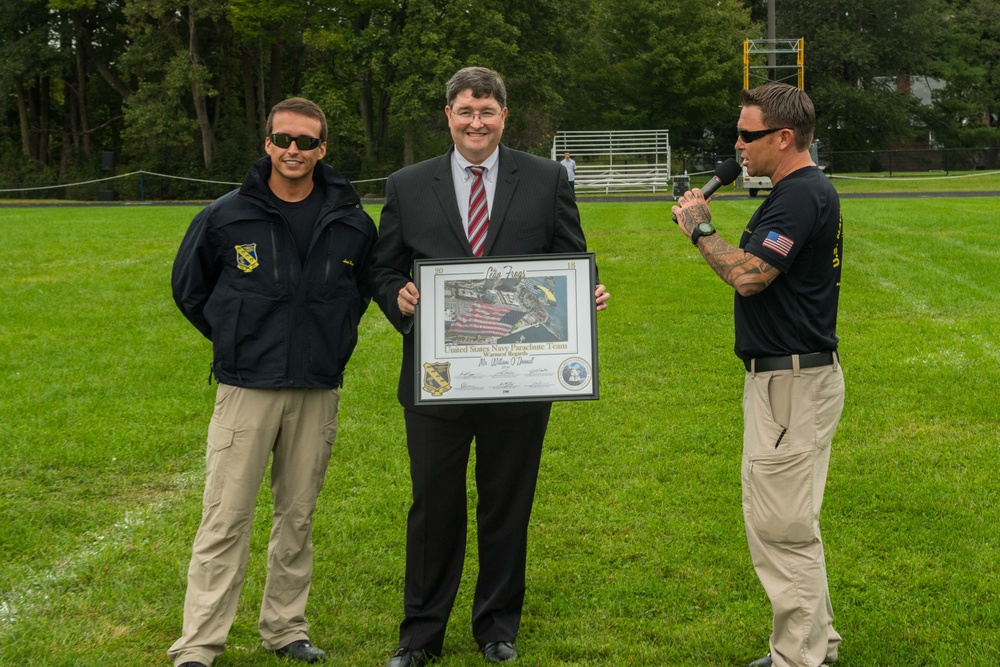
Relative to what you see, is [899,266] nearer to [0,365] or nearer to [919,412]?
[919,412]

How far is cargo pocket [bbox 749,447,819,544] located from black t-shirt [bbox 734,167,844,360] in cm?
38

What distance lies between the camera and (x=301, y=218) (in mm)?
4547

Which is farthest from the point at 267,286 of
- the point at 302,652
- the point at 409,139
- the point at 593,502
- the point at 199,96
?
the point at 199,96

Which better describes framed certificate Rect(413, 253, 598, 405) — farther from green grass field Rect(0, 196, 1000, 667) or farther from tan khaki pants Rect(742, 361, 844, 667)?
green grass field Rect(0, 196, 1000, 667)

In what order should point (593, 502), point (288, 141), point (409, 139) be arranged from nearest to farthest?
point (288, 141) < point (593, 502) < point (409, 139)

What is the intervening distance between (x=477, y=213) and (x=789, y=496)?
5.19 feet

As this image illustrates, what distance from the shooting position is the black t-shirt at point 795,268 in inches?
154

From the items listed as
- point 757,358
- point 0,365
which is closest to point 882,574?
point 757,358

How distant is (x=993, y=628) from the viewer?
4863mm

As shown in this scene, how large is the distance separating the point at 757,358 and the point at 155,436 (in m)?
5.42

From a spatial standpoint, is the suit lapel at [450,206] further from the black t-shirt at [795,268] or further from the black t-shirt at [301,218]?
the black t-shirt at [795,268]

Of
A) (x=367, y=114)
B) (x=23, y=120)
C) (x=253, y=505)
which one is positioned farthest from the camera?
(x=23, y=120)

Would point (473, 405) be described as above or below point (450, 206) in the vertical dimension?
below

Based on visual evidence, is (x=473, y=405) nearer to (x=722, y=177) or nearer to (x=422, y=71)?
(x=722, y=177)
